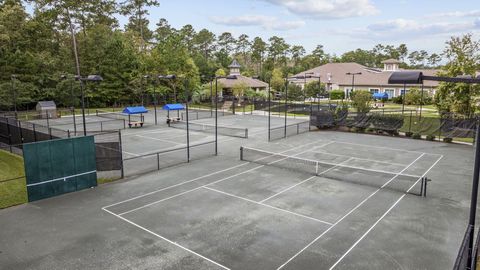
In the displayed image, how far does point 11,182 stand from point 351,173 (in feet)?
60.9

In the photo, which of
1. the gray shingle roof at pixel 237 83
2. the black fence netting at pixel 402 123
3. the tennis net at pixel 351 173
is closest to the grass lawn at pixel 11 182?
the tennis net at pixel 351 173

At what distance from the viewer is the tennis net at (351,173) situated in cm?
1742

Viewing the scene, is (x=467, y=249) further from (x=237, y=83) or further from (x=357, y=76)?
(x=357, y=76)

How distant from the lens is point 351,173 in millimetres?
19750

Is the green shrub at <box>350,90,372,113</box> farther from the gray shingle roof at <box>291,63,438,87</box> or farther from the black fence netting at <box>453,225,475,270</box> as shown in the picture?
the black fence netting at <box>453,225,475,270</box>

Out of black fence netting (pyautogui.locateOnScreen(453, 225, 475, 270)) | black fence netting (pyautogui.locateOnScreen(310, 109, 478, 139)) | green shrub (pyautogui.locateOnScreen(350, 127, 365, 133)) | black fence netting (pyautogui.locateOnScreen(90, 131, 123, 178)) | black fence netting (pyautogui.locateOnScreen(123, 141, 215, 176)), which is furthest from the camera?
green shrub (pyautogui.locateOnScreen(350, 127, 365, 133))

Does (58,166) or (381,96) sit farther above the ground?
(381,96)

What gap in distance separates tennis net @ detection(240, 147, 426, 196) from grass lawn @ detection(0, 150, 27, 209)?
12477 millimetres

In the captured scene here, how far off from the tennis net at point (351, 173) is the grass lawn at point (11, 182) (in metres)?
12.5

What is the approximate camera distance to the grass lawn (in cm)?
1554

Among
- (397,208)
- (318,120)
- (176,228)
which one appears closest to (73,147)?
(176,228)

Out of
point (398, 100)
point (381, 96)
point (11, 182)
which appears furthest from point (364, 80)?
point (11, 182)

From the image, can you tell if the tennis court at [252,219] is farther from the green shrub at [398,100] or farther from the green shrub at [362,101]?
the green shrub at [398,100]

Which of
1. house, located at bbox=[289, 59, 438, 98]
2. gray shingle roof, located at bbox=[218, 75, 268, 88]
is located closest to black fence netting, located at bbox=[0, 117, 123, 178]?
gray shingle roof, located at bbox=[218, 75, 268, 88]
